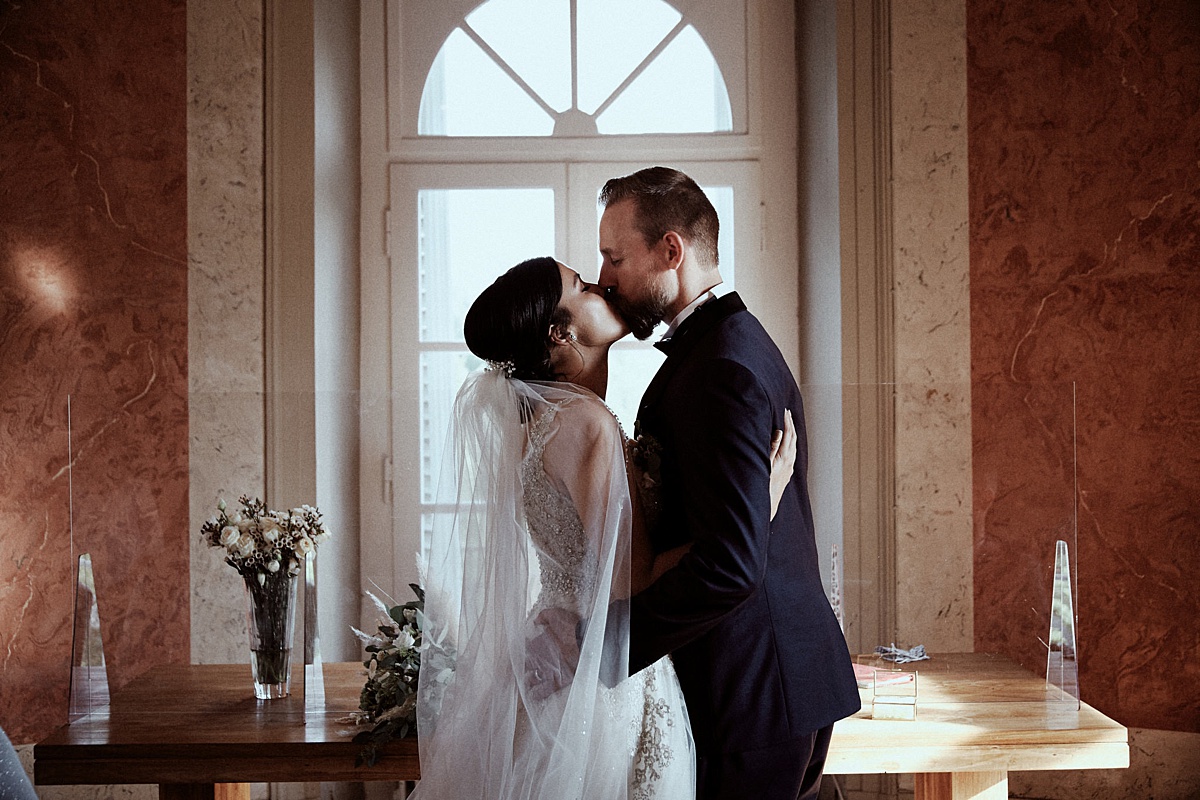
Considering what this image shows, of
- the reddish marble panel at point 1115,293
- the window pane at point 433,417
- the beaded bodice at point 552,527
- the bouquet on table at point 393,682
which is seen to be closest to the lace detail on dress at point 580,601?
→ the beaded bodice at point 552,527

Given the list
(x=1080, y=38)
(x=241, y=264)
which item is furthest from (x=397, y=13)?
(x=1080, y=38)

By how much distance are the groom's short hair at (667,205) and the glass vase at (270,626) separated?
132 cm

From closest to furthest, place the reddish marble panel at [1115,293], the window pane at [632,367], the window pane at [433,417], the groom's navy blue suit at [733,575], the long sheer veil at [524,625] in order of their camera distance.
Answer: the groom's navy blue suit at [733,575], the long sheer veil at [524,625], the window pane at [433,417], the reddish marble panel at [1115,293], the window pane at [632,367]

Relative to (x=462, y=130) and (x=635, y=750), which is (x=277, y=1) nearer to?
(x=462, y=130)

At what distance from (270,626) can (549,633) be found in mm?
1058

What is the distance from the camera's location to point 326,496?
3.47 metres

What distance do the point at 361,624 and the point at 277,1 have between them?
227 centimetres

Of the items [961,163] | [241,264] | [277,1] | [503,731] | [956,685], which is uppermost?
[277,1]

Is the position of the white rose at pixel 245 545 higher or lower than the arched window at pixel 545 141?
lower

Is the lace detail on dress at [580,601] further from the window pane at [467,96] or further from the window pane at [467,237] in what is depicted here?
the window pane at [467,96]

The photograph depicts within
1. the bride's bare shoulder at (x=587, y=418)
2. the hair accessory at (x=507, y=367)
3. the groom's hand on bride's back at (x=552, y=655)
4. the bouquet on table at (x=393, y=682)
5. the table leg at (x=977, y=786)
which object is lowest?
the table leg at (x=977, y=786)

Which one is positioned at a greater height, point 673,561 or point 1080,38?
point 1080,38

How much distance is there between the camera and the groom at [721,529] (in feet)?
5.94

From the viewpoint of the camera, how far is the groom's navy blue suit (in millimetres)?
1806
